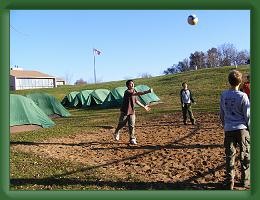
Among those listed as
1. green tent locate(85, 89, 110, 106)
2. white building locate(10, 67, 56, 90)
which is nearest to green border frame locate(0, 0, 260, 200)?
green tent locate(85, 89, 110, 106)

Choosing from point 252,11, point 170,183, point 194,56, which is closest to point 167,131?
point 170,183

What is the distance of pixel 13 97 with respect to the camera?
1416cm

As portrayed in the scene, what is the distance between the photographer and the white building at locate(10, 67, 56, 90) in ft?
216

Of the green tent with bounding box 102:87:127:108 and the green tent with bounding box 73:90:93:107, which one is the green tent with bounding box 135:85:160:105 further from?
the green tent with bounding box 73:90:93:107

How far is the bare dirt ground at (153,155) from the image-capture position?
19.9 feet

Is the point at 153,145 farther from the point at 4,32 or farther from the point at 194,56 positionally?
the point at 194,56

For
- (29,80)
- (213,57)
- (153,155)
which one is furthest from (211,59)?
(153,155)

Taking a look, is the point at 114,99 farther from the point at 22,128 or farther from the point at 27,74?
the point at 27,74

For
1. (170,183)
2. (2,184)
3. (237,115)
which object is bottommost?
(170,183)

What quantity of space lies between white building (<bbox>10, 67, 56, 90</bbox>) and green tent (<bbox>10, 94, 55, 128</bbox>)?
50.4m

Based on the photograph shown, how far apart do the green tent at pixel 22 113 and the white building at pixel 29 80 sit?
1985 inches
